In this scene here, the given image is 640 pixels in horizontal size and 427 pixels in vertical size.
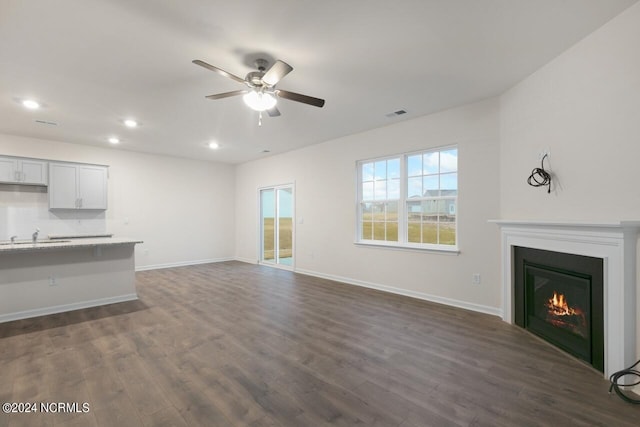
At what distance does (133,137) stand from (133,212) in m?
2.01

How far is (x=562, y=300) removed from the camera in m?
2.82

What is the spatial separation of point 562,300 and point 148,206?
785 centimetres

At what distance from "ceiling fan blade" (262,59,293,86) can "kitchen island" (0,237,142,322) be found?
11.2 feet

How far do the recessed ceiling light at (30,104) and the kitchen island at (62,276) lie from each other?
1913 mm

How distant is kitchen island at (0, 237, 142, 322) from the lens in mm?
3607

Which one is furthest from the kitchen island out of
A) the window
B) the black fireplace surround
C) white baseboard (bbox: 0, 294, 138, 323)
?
the black fireplace surround

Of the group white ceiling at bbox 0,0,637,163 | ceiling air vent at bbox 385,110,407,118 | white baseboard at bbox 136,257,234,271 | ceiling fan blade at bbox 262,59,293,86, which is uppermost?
white ceiling at bbox 0,0,637,163

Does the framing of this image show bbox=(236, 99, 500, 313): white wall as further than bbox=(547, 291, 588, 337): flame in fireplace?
Yes

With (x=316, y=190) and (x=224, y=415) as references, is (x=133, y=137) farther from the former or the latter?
(x=224, y=415)

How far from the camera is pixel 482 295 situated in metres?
3.81

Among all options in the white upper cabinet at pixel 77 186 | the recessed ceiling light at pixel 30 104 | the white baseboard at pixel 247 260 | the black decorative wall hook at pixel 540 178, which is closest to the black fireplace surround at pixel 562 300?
the black decorative wall hook at pixel 540 178

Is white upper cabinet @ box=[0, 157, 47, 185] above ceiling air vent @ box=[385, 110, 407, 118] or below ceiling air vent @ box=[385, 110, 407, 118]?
below

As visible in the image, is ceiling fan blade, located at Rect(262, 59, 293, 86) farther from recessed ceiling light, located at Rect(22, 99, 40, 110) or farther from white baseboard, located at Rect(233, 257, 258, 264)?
white baseboard, located at Rect(233, 257, 258, 264)

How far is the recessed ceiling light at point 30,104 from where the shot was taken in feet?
12.3
